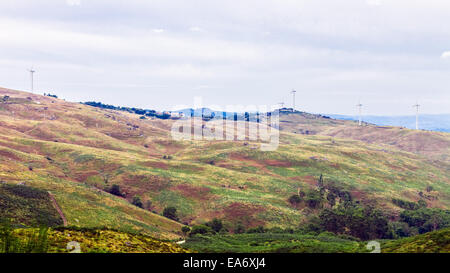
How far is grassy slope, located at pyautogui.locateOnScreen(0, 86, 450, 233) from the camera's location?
92956mm

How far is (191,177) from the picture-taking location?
132 meters

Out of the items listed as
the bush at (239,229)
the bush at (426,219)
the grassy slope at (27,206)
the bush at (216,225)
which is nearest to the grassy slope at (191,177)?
the grassy slope at (27,206)

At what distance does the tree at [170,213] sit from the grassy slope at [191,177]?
431 cm

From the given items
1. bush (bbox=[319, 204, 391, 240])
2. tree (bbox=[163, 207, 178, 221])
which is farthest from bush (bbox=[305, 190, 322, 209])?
tree (bbox=[163, 207, 178, 221])

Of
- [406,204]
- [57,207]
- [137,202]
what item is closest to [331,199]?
[406,204]

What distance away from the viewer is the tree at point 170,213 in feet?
323

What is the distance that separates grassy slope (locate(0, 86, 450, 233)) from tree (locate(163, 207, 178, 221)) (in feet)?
14.1

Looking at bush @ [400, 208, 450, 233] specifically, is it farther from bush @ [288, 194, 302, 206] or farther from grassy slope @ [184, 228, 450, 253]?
grassy slope @ [184, 228, 450, 253]

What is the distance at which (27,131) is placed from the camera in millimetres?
189375

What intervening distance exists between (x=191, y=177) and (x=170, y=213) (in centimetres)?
3417

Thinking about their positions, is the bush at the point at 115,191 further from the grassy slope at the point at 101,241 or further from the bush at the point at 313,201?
the grassy slope at the point at 101,241

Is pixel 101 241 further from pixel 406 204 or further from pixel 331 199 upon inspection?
pixel 406 204
